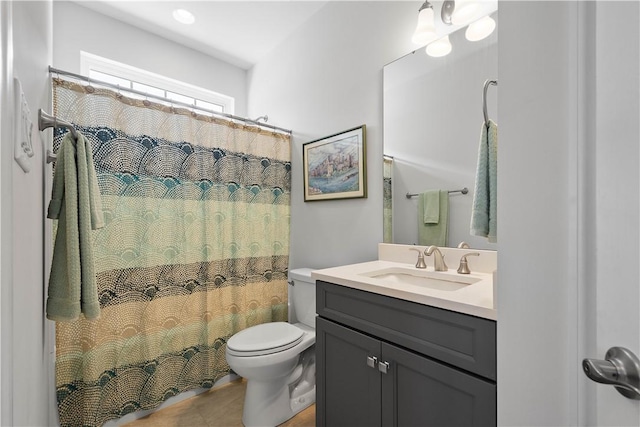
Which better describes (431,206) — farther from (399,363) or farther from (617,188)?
(617,188)

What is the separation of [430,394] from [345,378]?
0.39 m

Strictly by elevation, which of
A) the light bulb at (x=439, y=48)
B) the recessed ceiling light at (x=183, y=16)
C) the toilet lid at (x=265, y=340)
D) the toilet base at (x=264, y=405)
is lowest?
the toilet base at (x=264, y=405)

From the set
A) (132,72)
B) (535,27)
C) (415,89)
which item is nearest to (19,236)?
(535,27)

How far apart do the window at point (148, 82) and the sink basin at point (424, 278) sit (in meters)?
1.90

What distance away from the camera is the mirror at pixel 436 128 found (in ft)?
4.43

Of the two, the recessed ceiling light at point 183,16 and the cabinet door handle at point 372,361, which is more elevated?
the recessed ceiling light at point 183,16

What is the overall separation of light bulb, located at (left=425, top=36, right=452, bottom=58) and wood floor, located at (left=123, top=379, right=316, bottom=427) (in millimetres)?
2106

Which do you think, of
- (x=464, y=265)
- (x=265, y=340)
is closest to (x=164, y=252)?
(x=265, y=340)

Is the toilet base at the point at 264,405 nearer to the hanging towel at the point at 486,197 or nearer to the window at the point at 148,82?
the hanging towel at the point at 486,197

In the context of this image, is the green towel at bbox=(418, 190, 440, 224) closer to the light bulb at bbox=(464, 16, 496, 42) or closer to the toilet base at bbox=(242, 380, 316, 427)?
the light bulb at bbox=(464, 16, 496, 42)

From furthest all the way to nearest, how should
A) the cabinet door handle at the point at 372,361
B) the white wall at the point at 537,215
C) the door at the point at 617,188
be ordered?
1. the cabinet door handle at the point at 372,361
2. the white wall at the point at 537,215
3. the door at the point at 617,188

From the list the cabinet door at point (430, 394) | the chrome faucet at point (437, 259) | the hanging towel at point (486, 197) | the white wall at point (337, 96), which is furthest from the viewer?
the white wall at point (337, 96)

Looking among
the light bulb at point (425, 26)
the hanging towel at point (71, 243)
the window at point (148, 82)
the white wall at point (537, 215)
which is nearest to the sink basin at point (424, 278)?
the white wall at point (537, 215)

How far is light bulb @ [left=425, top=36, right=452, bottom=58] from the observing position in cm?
145
